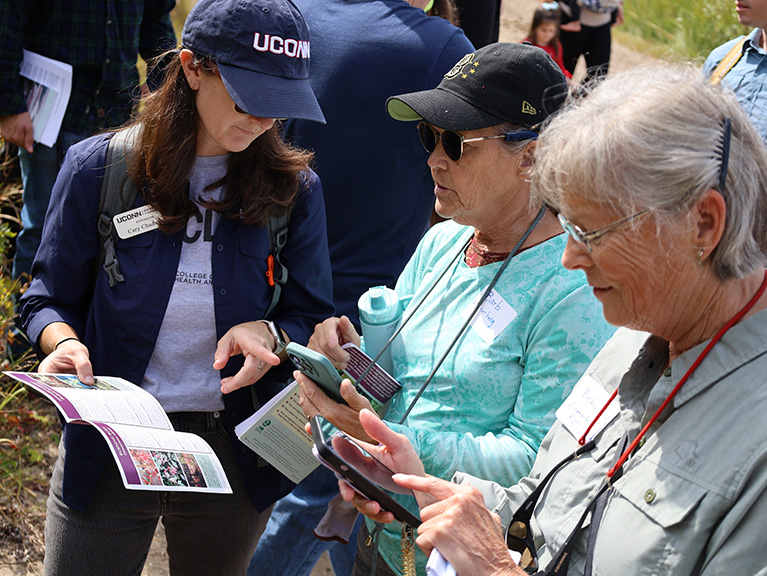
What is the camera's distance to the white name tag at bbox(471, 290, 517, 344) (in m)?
1.91

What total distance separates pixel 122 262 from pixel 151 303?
14 centimetres

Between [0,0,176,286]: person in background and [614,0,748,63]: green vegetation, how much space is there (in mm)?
7691

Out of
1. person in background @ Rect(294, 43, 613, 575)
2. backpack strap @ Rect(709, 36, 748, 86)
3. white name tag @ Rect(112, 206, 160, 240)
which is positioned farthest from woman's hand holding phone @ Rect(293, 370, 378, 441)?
backpack strap @ Rect(709, 36, 748, 86)

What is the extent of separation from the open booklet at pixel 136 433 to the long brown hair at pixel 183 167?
460mm

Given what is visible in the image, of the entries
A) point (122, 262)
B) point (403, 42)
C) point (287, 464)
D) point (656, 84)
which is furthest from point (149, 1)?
point (656, 84)

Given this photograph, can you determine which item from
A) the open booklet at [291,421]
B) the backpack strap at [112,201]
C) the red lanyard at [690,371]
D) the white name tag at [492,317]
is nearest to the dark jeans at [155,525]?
the open booklet at [291,421]

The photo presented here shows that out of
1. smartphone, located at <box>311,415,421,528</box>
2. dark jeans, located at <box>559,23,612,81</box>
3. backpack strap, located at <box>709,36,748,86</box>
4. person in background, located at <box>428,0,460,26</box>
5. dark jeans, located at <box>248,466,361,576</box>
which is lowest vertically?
dark jeans, located at <box>248,466,361,576</box>

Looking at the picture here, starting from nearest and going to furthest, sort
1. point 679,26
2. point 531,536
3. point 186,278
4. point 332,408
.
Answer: point 531,536 < point 332,408 < point 186,278 < point 679,26

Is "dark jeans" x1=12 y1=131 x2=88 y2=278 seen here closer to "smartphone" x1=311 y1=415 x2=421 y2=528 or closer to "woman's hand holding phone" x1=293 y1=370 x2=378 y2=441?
"woman's hand holding phone" x1=293 y1=370 x2=378 y2=441

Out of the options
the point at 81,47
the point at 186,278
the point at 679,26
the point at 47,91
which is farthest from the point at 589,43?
the point at 186,278

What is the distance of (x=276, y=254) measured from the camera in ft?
7.20

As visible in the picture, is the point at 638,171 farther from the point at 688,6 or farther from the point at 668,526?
the point at 688,6

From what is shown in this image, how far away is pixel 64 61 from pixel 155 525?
2.33m

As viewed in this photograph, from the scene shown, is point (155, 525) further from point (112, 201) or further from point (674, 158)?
point (674, 158)
